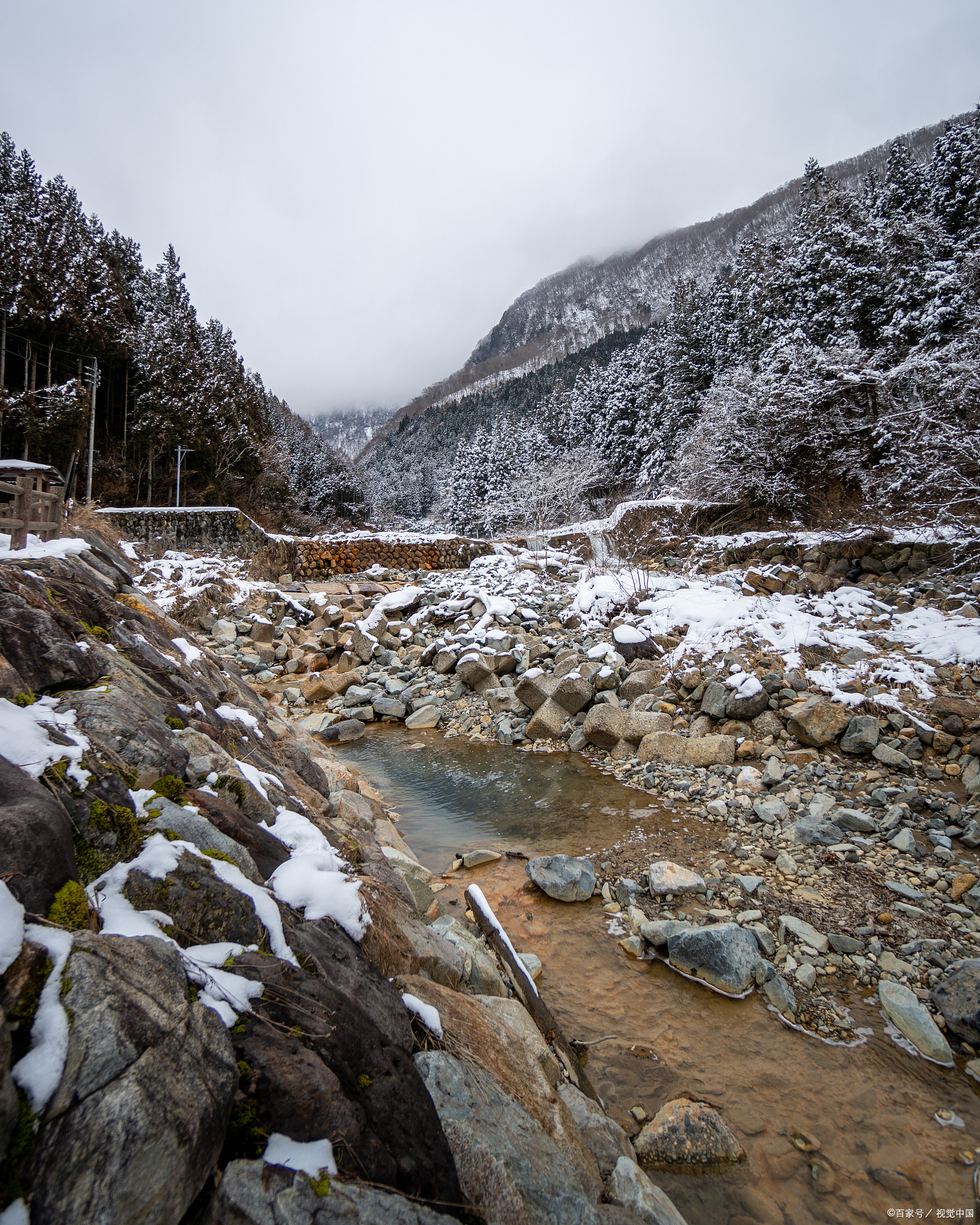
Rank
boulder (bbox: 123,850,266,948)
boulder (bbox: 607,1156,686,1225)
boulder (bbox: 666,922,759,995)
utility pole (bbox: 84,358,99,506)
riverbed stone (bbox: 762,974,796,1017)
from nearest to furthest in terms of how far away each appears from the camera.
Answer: boulder (bbox: 123,850,266,948), boulder (bbox: 607,1156,686,1225), riverbed stone (bbox: 762,974,796,1017), boulder (bbox: 666,922,759,995), utility pole (bbox: 84,358,99,506)

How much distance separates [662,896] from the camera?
164 inches

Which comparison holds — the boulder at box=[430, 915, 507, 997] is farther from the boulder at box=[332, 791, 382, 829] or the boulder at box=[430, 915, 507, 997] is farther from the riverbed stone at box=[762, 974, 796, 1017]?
the riverbed stone at box=[762, 974, 796, 1017]

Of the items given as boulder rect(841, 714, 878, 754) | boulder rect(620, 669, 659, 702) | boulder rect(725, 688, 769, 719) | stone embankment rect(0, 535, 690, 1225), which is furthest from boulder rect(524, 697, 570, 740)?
stone embankment rect(0, 535, 690, 1225)

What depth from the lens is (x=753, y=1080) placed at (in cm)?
279

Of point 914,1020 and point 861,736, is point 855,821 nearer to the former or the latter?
point 861,736

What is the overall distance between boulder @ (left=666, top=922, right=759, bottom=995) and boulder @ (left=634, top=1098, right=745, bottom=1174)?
885 mm

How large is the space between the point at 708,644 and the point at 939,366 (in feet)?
21.7

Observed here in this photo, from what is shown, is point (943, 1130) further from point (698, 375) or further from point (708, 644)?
point (698, 375)

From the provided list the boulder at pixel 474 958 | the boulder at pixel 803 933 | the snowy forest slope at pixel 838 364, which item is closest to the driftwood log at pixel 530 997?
the boulder at pixel 474 958

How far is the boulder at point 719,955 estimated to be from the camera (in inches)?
131

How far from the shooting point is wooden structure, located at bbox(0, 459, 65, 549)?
4117 millimetres

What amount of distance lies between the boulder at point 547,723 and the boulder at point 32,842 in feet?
22.2

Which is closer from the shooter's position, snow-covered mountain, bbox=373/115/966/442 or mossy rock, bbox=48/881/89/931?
mossy rock, bbox=48/881/89/931

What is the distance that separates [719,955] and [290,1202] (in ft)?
10.1
